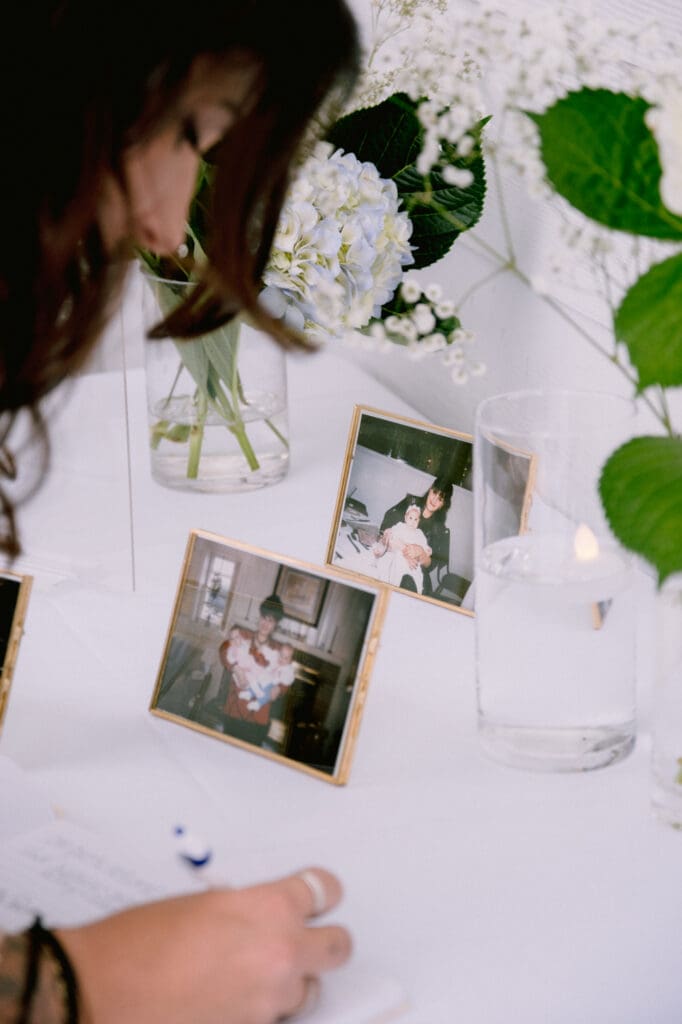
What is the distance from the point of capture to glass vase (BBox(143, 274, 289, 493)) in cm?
134

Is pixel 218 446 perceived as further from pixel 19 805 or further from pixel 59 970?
pixel 59 970

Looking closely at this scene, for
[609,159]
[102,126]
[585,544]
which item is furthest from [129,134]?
[585,544]

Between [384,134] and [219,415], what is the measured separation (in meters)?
0.36

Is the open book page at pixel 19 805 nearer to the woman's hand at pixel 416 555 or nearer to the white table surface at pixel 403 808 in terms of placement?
the white table surface at pixel 403 808

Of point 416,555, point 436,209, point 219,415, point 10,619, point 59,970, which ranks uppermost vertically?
point 436,209

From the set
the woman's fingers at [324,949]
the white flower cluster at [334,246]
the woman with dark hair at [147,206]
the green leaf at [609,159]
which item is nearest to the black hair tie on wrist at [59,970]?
the woman with dark hair at [147,206]

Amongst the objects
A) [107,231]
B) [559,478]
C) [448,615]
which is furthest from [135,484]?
[559,478]

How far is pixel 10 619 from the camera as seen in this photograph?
36.2 inches

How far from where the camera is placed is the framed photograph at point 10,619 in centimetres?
90

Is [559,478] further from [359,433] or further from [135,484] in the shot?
[135,484]

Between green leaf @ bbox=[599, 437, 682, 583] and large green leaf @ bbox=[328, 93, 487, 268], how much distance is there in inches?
23.6

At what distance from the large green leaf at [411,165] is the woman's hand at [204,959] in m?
0.79

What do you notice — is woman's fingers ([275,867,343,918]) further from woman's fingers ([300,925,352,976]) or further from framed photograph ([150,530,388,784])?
framed photograph ([150,530,388,784])

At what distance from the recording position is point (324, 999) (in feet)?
2.19
